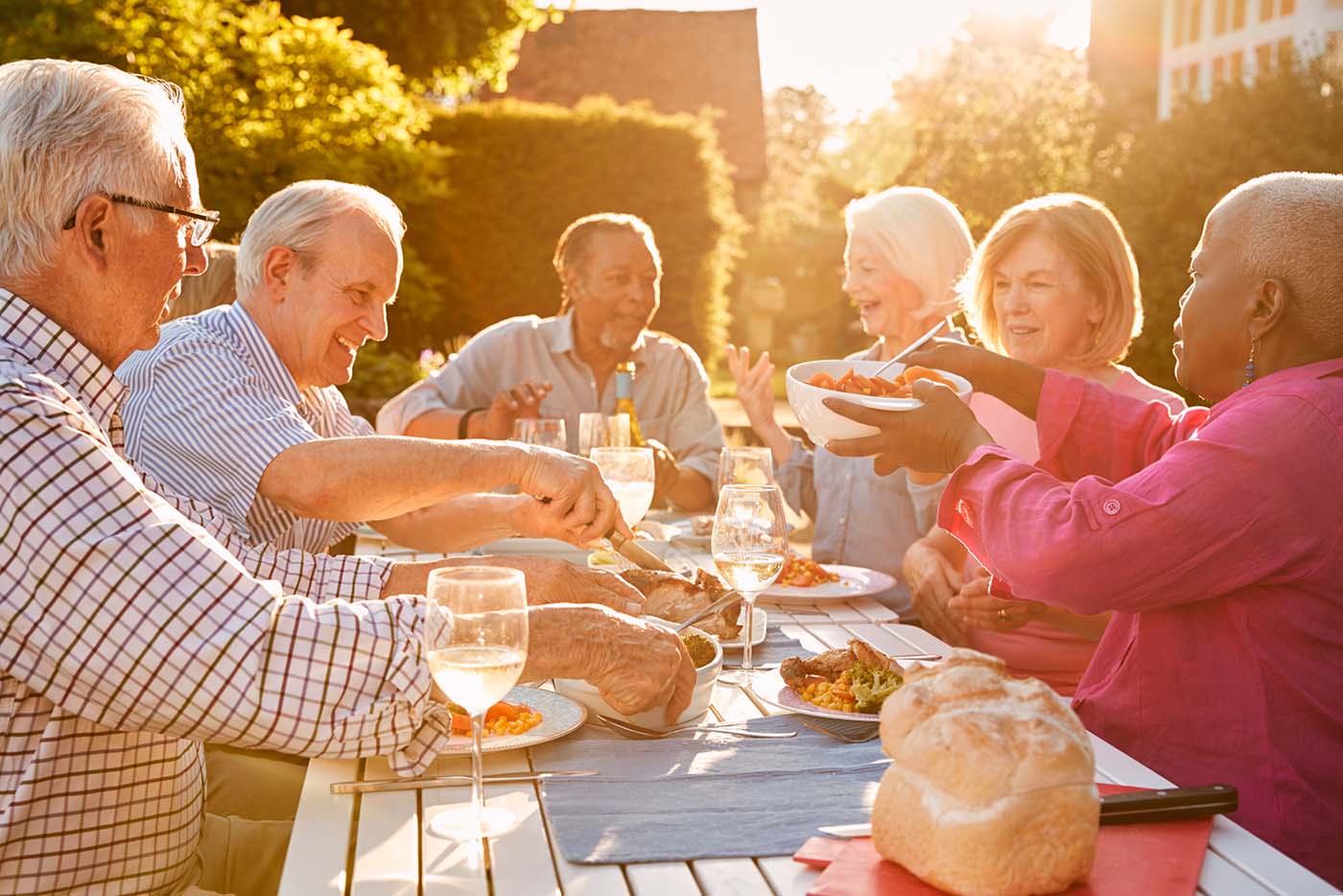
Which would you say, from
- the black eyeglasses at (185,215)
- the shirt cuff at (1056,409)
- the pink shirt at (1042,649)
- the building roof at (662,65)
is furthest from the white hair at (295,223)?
the building roof at (662,65)

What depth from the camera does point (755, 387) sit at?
438 cm

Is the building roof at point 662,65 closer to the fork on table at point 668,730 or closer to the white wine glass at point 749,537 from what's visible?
the white wine glass at point 749,537

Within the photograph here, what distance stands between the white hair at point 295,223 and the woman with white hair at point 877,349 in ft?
5.22

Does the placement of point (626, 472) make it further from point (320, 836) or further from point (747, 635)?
point (320, 836)

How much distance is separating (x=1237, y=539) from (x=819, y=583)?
1.41 m

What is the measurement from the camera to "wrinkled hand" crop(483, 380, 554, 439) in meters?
4.37

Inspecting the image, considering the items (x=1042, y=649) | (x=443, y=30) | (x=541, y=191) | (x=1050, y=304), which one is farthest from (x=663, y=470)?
(x=443, y=30)

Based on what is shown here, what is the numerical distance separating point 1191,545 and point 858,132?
51343 millimetres

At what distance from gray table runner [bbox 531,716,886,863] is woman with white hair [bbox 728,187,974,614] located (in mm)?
2128

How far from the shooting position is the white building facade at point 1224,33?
68.3 ft

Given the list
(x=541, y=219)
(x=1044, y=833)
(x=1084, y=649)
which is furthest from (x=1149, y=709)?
(x=541, y=219)

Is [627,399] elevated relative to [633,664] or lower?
lower

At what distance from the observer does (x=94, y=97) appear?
6.01 ft

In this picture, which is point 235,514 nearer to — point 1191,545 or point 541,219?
point 1191,545
